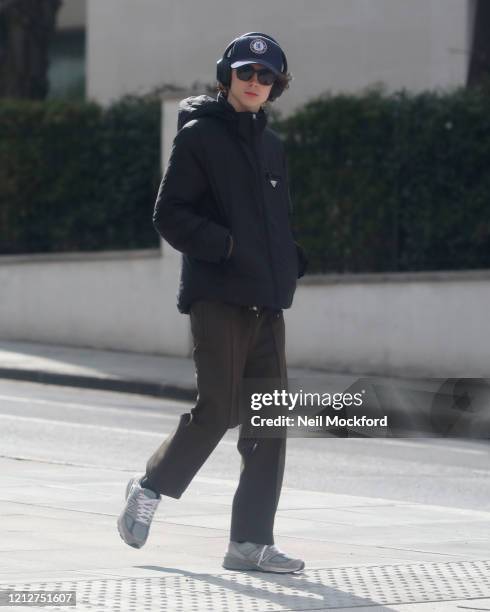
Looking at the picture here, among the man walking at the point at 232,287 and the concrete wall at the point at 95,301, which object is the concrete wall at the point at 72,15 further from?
the man walking at the point at 232,287

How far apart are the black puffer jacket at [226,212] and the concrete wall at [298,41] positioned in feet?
47.9

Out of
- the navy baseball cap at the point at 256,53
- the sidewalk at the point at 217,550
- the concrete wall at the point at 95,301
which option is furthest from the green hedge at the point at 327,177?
the navy baseball cap at the point at 256,53

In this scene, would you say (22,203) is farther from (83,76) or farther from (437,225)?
(83,76)

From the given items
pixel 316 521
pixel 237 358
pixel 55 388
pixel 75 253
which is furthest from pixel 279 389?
pixel 75 253

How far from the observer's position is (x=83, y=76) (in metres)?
27.7

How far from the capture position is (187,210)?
5867 mm

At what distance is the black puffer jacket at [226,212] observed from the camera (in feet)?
19.0

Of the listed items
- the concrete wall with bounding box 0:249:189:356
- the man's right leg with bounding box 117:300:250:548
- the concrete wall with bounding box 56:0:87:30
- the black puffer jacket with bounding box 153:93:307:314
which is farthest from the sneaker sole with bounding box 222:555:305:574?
the concrete wall with bounding box 56:0:87:30

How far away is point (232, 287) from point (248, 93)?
0.78m

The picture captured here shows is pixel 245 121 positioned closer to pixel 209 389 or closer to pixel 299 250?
pixel 299 250

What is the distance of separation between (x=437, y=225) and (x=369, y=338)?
145 centimetres

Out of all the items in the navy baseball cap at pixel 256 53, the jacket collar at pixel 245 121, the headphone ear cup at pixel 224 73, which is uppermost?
the navy baseball cap at pixel 256 53

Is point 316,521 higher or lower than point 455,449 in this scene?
higher

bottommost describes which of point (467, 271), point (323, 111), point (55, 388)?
point (55, 388)
